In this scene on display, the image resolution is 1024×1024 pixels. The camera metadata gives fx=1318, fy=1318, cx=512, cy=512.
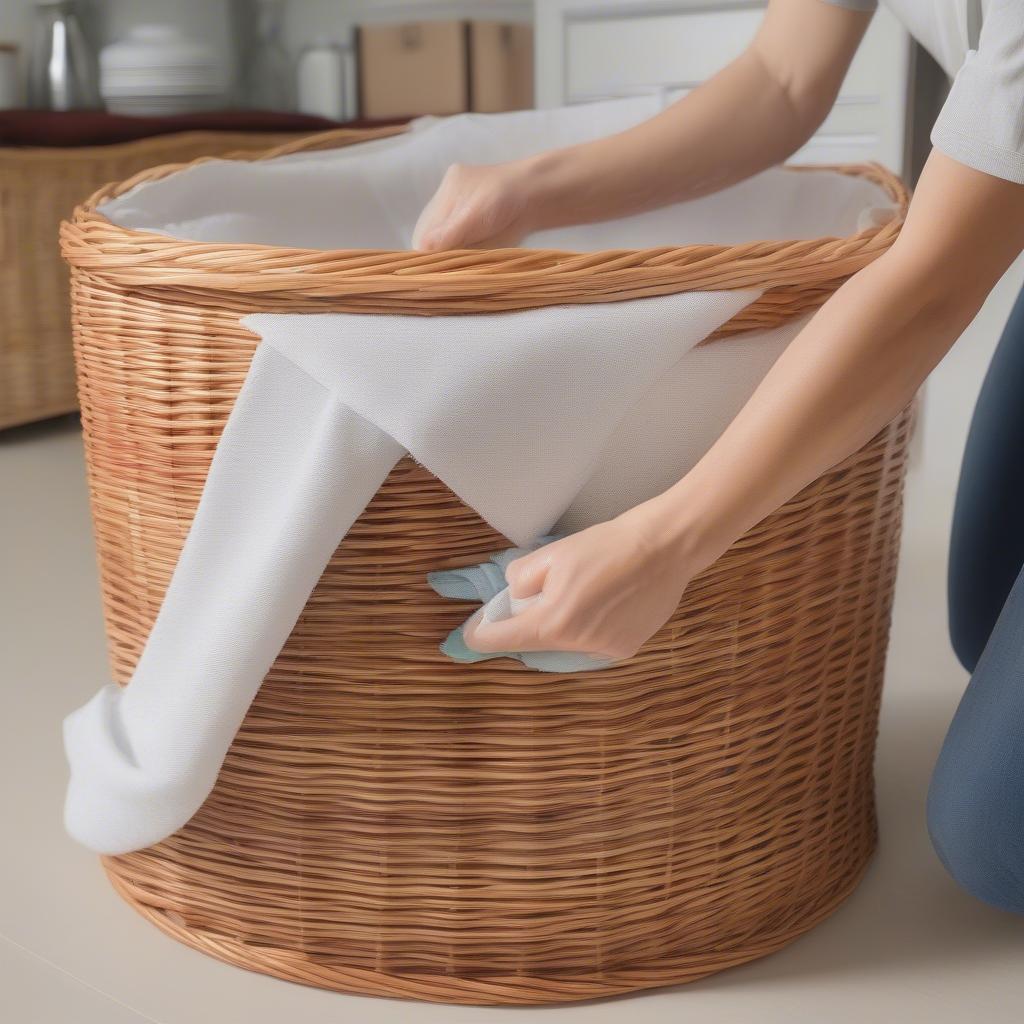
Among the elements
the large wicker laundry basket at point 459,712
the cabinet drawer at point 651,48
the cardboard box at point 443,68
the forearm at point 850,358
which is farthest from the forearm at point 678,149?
the cardboard box at point 443,68

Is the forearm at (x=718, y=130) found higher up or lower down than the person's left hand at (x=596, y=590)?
higher up

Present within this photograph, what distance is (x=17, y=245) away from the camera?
Result: 2119 millimetres

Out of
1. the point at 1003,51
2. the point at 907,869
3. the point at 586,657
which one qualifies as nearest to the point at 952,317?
the point at 1003,51

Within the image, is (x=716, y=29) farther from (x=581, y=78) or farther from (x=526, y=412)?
(x=526, y=412)

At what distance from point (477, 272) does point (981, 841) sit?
48 cm

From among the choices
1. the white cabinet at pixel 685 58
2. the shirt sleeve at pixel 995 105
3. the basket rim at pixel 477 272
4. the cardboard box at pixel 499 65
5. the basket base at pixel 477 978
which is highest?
the shirt sleeve at pixel 995 105

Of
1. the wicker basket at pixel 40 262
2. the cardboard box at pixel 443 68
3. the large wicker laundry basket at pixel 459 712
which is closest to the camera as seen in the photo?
the large wicker laundry basket at pixel 459 712

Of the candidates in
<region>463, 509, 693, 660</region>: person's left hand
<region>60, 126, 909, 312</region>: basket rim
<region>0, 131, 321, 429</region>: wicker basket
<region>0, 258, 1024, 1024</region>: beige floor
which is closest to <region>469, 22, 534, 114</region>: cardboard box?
<region>0, 131, 321, 429</region>: wicker basket

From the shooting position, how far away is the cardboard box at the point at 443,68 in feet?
8.68

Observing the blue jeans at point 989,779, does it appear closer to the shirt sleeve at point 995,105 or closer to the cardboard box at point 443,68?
the shirt sleeve at point 995,105

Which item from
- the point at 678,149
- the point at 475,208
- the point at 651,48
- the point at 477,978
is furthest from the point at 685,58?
the point at 477,978

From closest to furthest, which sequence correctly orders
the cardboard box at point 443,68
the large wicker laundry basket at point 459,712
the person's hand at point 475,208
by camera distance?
the large wicker laundry basket at point 459,712 → the person's hand at point 475,208 → the cardboard box at point 443,68

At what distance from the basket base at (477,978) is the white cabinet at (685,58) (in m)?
1.41

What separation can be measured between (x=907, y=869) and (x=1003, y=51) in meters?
0.62
